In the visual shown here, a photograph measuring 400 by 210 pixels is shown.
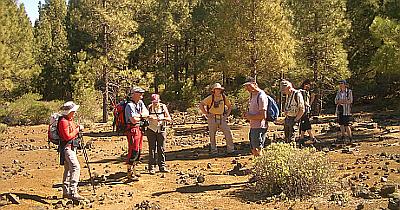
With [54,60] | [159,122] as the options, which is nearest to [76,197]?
[159,122]

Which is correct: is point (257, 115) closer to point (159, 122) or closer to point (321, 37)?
point (159, 122)

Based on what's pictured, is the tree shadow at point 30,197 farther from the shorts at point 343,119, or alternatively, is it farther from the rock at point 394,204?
the shorts at point 343,119

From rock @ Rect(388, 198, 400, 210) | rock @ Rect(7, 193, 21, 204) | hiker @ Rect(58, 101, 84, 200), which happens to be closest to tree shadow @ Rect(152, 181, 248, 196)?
hiker @ Rect(58, 101, 84, 200)

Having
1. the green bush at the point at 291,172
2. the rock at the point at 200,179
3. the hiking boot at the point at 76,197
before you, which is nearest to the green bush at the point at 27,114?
the rock at the point at 200,179

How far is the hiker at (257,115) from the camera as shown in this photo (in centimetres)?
1005

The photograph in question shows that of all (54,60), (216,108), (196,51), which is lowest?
(216,108)

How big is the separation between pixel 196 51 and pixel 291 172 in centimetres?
3504

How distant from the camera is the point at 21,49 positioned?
35.2m

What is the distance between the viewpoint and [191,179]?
11.3 metres

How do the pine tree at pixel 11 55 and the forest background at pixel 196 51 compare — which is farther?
the pine tree at pixel 11 55

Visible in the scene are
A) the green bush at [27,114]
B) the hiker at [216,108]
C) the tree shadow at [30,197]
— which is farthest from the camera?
the green bush at [27,114]

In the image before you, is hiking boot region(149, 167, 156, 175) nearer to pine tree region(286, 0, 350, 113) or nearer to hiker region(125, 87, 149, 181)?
hiker region(125, 87, 149, 181)

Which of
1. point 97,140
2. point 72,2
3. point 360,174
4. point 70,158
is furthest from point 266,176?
point 72,2

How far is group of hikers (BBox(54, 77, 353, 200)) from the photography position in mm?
9336
